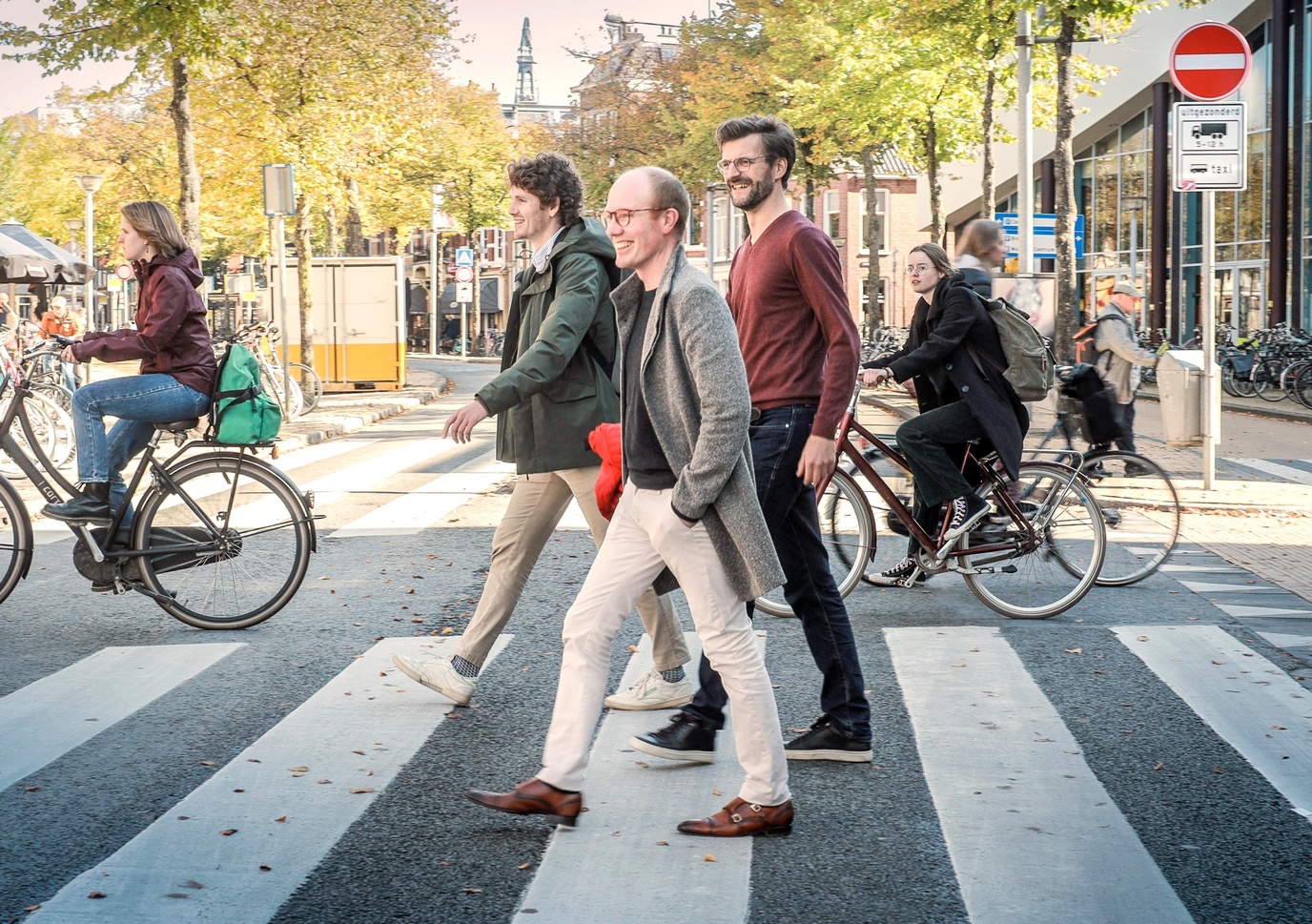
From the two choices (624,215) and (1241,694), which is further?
Answer: (1241,694)

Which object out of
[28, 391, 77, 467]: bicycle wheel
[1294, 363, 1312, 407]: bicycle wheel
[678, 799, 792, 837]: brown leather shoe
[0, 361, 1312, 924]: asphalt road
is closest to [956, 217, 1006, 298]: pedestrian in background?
[0, 361, 1312, 924]: asphalt road

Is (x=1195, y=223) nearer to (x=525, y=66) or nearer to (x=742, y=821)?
(x=742, y=821)

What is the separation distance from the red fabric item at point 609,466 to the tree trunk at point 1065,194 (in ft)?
51.4

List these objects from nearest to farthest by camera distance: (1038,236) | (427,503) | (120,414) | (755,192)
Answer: (755,192) → (120,414) → (427,503) → (1038,236)

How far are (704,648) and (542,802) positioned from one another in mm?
579

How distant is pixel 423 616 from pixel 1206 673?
3468mm

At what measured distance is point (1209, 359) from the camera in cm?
1175

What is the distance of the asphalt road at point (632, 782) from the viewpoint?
3.69 meters

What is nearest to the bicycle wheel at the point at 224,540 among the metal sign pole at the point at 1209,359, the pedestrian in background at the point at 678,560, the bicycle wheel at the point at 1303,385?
the pedestrian in background at the point at 678,560

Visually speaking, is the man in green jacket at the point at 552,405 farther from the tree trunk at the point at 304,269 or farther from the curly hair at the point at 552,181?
the tree trunk at the point at 304,269

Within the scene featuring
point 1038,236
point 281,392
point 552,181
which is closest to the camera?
point 552,181

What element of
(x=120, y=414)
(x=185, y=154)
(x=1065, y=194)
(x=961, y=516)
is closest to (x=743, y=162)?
(x=961, y=516)

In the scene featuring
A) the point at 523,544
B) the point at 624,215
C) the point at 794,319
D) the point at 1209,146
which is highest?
the point at 1209,146

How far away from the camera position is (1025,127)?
20.7 metres
